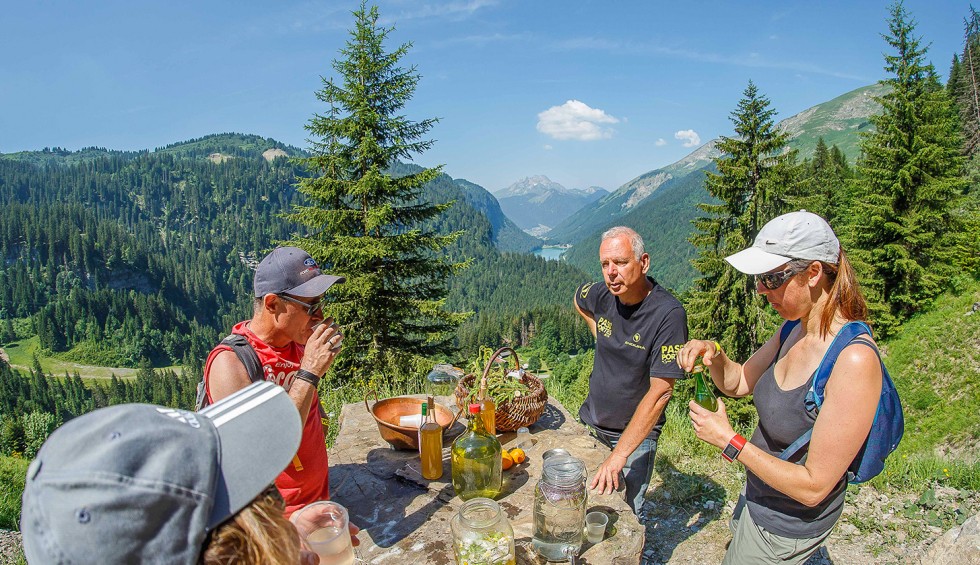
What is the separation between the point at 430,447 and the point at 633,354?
4.80 ft

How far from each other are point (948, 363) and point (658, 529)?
57.2 ft

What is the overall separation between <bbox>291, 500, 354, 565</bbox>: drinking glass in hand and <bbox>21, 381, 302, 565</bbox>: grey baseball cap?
88 cm

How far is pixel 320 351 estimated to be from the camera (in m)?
2.36

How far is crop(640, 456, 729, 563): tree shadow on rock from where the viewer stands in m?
4.24

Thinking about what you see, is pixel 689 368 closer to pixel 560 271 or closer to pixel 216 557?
pixel 216 557

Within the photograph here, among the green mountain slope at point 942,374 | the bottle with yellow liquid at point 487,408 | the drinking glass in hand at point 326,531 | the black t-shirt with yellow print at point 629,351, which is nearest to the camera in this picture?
the drinking glass in hand at point 326,531

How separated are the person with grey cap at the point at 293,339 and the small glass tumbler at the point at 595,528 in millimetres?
1363

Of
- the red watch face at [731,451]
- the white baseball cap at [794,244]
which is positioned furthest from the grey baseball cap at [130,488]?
the white baseball cap at [794,244]

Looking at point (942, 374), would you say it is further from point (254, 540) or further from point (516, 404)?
point (254, 540)

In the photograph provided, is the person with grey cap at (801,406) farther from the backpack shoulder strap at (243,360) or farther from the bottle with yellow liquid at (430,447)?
the backpack shoulder strap at (243,360)

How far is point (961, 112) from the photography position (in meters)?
37.6

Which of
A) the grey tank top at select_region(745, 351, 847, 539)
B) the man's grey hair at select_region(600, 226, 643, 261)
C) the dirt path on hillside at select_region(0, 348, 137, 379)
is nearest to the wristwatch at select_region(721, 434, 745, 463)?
the grey tank top at select_region(745, 351, 847, 539)

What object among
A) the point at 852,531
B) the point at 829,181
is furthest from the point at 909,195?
the point at 852,531

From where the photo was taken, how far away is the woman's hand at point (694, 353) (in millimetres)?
2750
